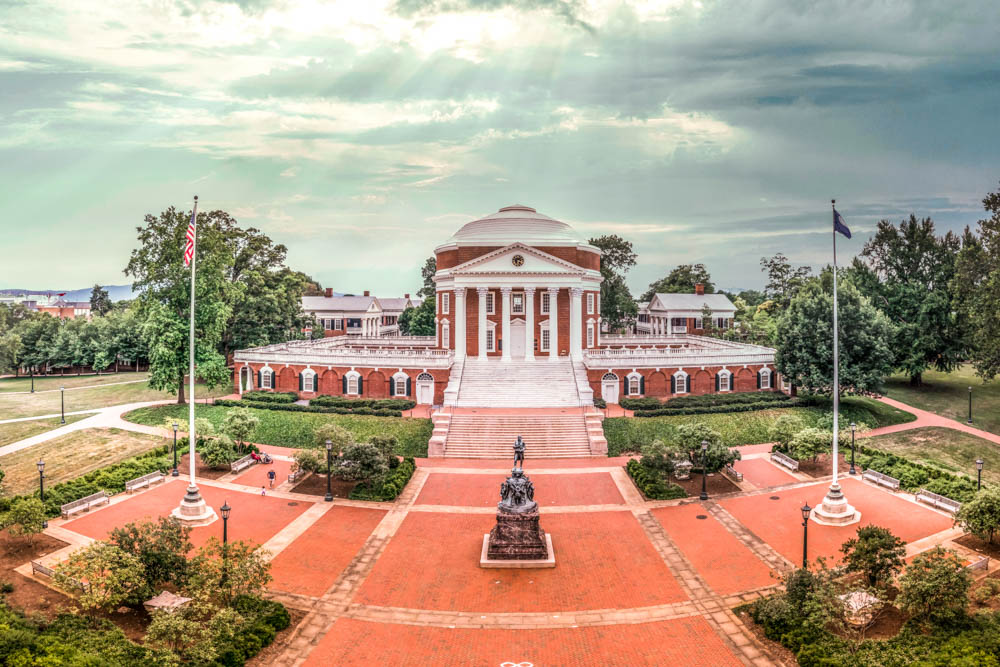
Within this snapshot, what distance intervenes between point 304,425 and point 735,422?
96.2 feet

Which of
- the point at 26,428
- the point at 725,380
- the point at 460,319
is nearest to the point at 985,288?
the point at 725,380

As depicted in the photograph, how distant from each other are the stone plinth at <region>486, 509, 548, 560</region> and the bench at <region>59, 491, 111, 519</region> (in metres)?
18.1

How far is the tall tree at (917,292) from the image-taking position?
51.4 meters

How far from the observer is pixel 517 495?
2153cm

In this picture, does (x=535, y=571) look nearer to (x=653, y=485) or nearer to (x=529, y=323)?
(x=653, y=485)

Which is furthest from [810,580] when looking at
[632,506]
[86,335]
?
[86,335]

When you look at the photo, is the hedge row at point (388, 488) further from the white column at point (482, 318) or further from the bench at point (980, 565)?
the bench at point (980, 565)

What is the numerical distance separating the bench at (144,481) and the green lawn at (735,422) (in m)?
24.3

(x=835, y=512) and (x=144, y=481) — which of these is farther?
(x=144, y=481)

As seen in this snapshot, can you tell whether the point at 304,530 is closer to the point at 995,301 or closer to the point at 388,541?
the point at 388,541

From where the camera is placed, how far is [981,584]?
1817cm

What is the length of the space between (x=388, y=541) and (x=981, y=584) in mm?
19647

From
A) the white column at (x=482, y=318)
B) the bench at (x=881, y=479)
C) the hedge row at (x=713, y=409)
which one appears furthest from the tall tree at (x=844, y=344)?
the white column at (x=482, y=318)

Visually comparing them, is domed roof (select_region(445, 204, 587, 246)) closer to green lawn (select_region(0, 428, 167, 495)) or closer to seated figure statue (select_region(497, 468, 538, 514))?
green lawn (select_region(0, 428, 167, 495))
